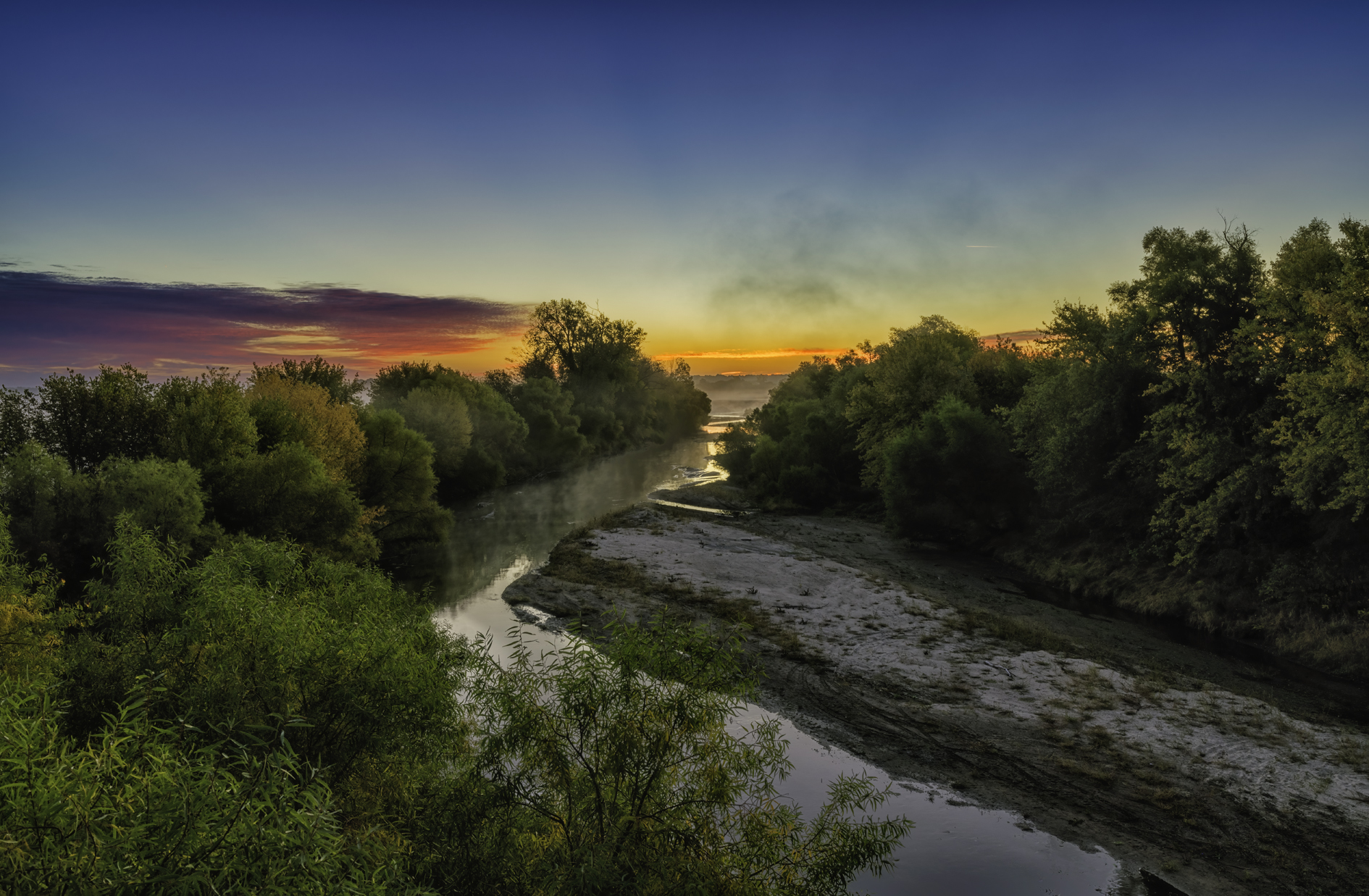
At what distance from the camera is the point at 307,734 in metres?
10.3

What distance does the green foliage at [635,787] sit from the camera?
7.76 m

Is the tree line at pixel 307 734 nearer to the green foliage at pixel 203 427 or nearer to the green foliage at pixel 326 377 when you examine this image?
the green foliage at pixel 203 427

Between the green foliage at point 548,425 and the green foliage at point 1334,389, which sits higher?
the green foliage at point 1334,389

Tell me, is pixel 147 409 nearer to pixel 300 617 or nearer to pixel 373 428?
pixel 373 428

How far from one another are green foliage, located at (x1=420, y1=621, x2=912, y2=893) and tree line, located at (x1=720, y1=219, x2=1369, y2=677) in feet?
70.2

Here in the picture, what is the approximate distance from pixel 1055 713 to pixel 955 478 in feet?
75.3

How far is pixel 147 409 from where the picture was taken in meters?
27.1

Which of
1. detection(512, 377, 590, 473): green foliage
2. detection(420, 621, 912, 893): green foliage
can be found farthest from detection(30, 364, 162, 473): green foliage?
detection(512, 377, 590, 473): green foliage

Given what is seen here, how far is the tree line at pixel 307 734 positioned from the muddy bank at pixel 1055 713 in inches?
155

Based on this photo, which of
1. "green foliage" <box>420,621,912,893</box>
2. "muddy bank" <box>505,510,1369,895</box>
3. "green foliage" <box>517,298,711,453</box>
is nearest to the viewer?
"green foliage" <box>420,621,912,893</box>

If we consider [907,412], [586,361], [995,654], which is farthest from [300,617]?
[586,361]

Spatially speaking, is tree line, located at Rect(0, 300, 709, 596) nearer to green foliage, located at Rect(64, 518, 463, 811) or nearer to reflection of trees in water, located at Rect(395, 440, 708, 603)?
reflection of trees in water, located at Rect(395, 440, 708, 603)

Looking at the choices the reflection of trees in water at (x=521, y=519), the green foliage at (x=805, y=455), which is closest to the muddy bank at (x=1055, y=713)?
the reflection of trees in water at (x=521, y=519)

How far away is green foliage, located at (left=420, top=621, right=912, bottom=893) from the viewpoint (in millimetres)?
7758
